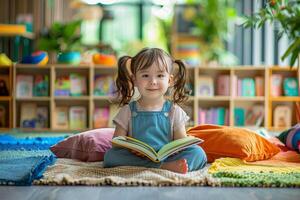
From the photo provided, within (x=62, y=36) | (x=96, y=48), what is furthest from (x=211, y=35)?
(x=62, y=36)

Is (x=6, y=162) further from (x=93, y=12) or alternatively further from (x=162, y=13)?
(x=162, y=13)

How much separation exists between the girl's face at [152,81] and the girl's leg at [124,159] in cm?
26

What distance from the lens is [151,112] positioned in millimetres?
2242

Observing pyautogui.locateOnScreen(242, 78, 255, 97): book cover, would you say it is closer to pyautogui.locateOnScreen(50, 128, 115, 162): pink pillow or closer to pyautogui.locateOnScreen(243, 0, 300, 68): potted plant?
pyautogui.locateOnScreen(243, 0, 300, 68): potted plant

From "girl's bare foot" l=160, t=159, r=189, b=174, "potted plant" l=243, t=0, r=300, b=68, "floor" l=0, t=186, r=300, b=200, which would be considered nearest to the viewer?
"floor" l=0, t=186, r=300, b=200

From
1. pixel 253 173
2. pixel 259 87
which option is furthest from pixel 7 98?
pixel 253 173

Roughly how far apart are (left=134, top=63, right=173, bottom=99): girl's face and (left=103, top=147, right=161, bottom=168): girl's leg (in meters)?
0.26

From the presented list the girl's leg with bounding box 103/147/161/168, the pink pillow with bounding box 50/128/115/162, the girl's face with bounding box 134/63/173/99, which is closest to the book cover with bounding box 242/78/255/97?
the pink pillow with bounding box 50/128/115/162

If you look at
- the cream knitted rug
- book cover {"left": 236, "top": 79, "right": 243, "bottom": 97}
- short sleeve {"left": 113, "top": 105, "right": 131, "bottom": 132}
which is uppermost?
book cover {"left": 236, "top": 79, "right": 243, "bottom": 97}

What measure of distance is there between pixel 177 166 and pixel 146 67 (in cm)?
43

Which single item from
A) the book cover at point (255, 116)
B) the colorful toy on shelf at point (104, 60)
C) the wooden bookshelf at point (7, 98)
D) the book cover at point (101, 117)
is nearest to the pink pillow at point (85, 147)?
the book cover at point (101, 117)

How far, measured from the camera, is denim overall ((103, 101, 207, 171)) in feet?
6.92

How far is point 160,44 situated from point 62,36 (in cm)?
202

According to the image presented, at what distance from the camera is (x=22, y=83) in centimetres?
509
